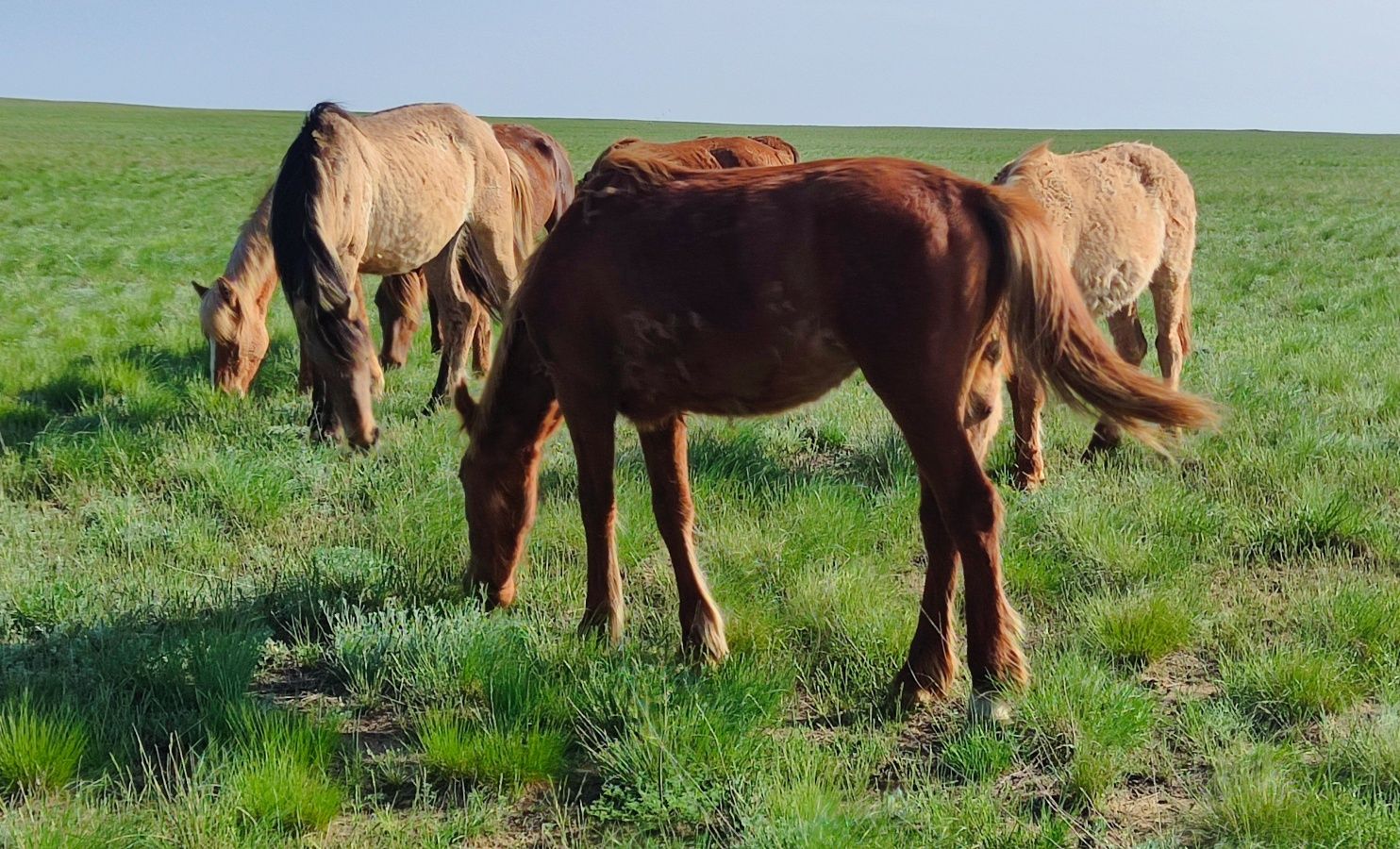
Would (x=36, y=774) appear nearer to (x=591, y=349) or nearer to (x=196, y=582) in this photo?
(x=196, y=582)

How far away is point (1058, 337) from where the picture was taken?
10.5ft

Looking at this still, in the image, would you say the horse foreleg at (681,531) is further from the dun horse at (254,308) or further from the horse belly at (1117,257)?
the dun horse at (254,308)

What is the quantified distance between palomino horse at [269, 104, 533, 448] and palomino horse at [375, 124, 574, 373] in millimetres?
441

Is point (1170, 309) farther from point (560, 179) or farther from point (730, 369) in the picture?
point (560, 179)

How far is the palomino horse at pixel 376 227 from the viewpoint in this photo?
230 inches

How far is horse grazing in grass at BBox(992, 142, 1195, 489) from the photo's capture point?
5.84 m

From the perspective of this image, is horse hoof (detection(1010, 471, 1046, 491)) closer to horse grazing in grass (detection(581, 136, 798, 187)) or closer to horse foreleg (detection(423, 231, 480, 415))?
horse foreleg (detection(423, 231, 480, 415))

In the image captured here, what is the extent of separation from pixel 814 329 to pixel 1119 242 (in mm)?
3584

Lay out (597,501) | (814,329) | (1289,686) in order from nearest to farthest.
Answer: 1. (814,329)
2. (1289,686)
3. (597,501)

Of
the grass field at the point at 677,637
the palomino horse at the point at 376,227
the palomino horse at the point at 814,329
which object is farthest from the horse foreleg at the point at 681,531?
the palomino horse at the point at 376,227

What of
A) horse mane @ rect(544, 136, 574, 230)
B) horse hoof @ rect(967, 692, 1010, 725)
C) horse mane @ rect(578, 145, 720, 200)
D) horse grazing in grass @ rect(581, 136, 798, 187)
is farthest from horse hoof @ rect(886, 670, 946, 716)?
horse mane @ rect(544, 136, 574, 230)

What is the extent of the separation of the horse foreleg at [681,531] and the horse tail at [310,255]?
2565 mm

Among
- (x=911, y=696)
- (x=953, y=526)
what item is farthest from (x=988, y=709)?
(x=953, y=526)

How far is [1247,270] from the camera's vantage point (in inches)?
615
